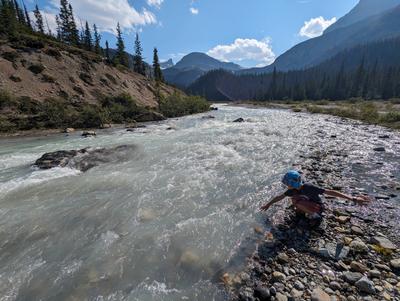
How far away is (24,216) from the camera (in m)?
8.09

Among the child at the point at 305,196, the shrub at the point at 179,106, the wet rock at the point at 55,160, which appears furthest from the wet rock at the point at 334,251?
the shrub at the point at 179,106

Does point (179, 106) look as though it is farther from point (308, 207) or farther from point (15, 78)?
point (308, 207)

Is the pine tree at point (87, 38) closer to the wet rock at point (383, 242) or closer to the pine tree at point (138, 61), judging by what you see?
the pine tree at point (138, 61)

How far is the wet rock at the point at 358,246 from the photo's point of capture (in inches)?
227

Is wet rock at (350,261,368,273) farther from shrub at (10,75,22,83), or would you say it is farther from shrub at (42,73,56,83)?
shrub at (42,73,56,83)

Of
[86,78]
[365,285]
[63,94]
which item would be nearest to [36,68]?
[63,94]

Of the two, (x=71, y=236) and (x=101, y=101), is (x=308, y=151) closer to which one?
(x=71, y=236)

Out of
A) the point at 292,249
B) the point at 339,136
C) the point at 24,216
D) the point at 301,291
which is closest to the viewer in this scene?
the point at 301,291

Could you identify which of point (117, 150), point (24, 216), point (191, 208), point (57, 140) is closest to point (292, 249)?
point (191, 208)

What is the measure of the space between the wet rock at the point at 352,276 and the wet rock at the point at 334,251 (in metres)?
0.49

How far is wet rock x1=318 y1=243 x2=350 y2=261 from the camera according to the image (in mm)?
5637

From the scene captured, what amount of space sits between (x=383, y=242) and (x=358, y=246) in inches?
30.8

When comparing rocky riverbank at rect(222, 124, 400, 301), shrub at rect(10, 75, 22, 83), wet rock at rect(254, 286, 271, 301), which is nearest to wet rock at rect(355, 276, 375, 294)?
rocky riverbank at rect(222, 124, 400, 301)

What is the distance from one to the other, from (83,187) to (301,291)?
9580 millimetres
